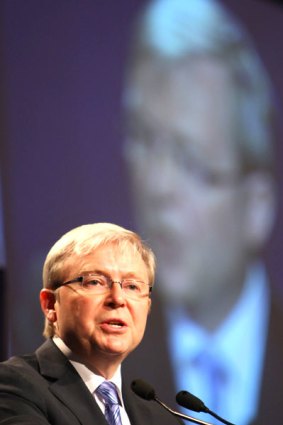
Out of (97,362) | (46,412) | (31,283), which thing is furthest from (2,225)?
(46,412)

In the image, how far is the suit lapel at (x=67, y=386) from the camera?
2.79 m

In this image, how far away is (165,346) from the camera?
4.69 m

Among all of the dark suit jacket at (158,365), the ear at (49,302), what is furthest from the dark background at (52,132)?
the ear at (49,302)

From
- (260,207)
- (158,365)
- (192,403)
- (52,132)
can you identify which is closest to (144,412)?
(192,403)

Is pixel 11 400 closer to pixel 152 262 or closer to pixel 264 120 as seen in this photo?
pixel 152 262

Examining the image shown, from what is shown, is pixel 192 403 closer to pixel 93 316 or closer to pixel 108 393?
pixel 108 393

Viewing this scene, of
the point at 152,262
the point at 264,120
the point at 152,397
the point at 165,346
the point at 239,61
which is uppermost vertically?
the point at 239,61

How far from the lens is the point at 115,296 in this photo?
295 centimetres

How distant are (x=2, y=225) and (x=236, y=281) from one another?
1.59 meters

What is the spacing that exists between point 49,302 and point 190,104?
232 cm

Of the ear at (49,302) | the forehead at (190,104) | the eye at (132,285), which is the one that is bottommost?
the ear at (49,302)

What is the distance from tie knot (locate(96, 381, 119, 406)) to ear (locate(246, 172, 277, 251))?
2360 millimetres

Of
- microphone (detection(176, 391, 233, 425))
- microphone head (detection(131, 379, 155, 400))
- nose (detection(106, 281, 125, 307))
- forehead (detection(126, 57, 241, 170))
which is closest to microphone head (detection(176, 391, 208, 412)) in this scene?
microphone (detection(176, 391, 233, 425))

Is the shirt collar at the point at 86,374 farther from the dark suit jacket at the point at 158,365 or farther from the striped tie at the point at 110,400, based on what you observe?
the dark suit jacket at the point at 158,365
